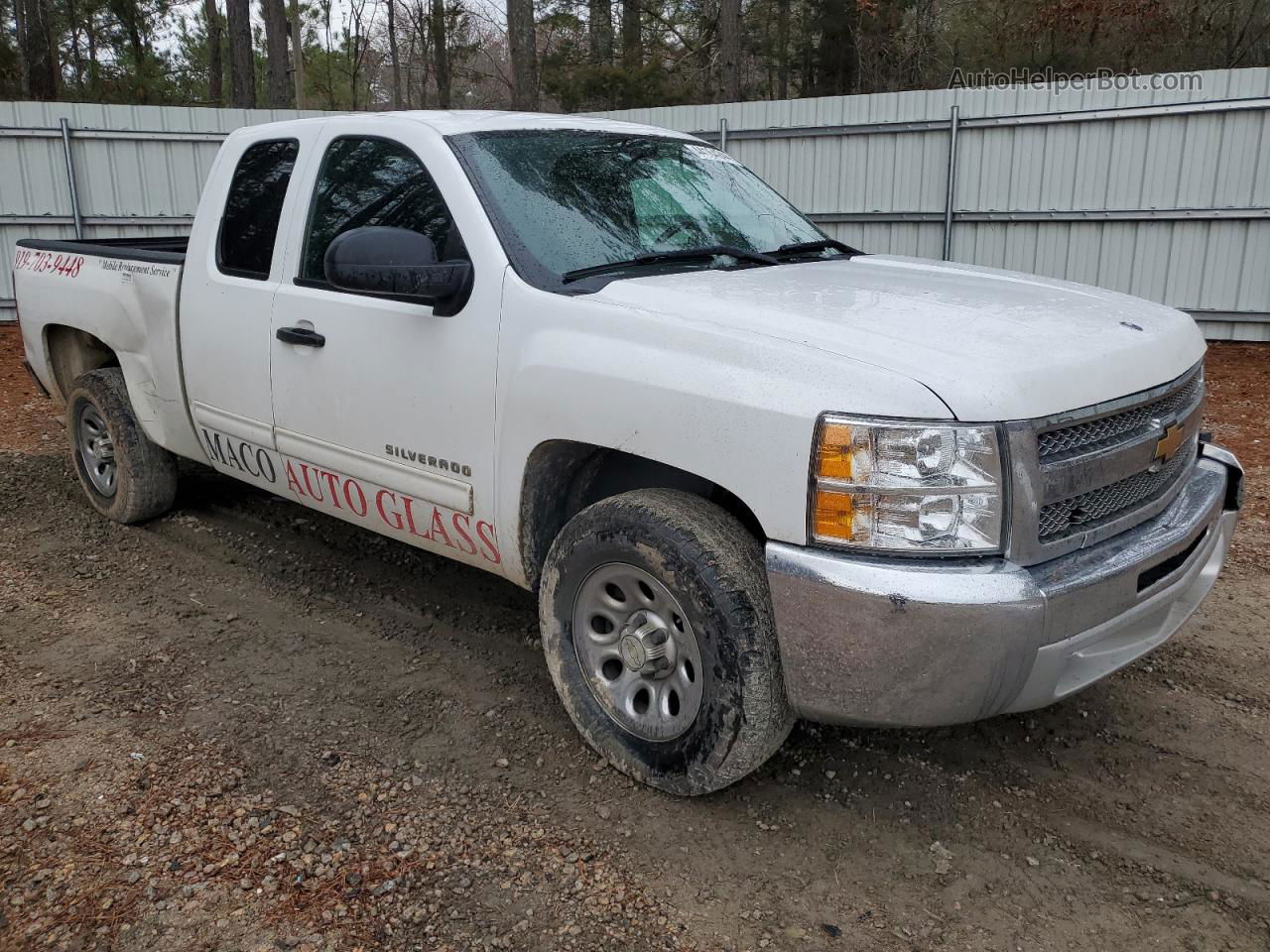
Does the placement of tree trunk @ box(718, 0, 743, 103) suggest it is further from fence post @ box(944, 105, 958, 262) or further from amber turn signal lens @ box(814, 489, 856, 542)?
amber turn signal lens @ box(814, 489, 856, 542)

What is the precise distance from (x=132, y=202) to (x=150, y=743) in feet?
36.6

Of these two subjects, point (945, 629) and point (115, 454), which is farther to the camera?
point (115, 454)

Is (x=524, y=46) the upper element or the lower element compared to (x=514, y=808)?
upper

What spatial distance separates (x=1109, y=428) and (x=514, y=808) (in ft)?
6.39

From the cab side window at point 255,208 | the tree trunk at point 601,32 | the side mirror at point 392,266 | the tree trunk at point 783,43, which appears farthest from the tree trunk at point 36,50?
the side mirror at point 392,266

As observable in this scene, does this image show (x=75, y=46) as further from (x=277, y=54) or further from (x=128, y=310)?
(x=128, y=310)

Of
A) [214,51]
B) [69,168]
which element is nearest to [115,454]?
[69,168]

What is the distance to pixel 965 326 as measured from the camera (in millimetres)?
2809

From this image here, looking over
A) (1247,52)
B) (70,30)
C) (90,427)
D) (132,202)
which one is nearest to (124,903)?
(90,427)

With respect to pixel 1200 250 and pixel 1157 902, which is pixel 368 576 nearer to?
pixel 1157 902

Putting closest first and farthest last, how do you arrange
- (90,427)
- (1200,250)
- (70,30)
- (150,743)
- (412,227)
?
(150,743)
(412,227)
(90,427)
(1200,250)
(70,30)

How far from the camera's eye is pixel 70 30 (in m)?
23.7


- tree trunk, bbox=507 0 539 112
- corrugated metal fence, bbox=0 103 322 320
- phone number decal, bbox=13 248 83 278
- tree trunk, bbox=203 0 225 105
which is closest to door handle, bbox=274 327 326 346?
phone number decal, bbox=13 248 83 278

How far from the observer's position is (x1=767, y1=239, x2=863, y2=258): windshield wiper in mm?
3893
